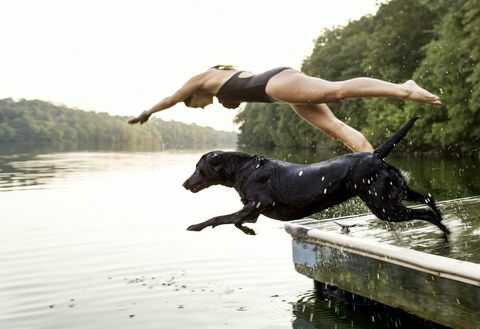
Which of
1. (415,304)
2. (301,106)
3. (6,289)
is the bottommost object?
(6,289)

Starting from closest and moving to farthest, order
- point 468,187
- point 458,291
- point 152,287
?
1. point 458,291
2. point 152,287
3. point 468,187

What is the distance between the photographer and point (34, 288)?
10.1m

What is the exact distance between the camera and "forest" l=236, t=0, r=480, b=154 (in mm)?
40219

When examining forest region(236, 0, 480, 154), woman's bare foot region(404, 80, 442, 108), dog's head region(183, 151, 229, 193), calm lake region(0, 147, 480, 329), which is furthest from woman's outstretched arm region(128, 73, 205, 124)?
forest region(236, 0, 480, 154)

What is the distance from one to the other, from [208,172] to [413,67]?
172ft

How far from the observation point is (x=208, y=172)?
5.44 meters

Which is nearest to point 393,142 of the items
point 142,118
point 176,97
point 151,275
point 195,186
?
point 195,186

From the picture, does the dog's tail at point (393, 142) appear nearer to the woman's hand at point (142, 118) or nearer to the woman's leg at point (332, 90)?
the woman's leg at point (332, 90)

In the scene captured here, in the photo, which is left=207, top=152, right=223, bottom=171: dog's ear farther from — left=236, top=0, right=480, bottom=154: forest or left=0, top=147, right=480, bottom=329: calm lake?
left=236, top=0, right=480, bottom=154: forest

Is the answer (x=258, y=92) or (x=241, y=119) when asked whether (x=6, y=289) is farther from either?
(x=241, y=119)

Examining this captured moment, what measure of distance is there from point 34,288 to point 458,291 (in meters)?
6.81

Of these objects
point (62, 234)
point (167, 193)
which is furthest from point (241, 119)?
point (62, 234)

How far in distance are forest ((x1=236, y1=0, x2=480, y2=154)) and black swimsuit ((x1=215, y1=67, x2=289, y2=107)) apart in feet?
112

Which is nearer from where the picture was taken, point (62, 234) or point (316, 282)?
point (316, 282)
